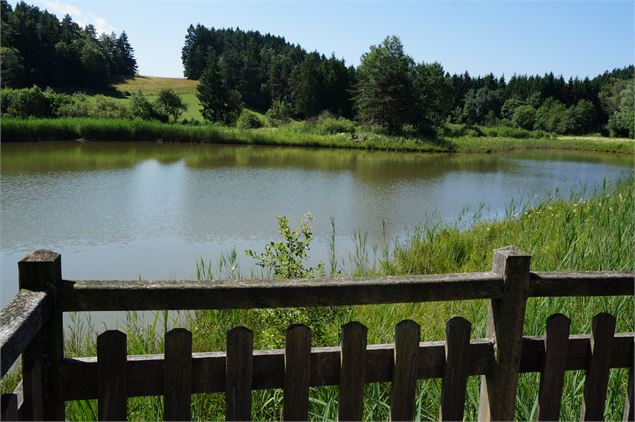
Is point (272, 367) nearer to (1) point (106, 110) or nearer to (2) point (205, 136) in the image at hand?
(2) point (205, 136)

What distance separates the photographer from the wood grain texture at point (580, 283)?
1.79 meters

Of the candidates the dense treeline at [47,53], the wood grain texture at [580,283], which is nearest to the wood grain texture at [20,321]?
the wood grain texture at [580,283]

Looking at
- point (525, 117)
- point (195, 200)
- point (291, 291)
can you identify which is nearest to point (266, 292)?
point (291, 291)

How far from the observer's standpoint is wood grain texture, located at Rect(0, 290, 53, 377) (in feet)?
3.79

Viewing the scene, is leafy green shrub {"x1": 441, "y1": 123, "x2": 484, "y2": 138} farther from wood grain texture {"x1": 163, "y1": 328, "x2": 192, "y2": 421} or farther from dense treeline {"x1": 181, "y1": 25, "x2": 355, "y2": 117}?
wood grain texture {"x1": 163, "y1": 328, "x2": 192, "y2": 421}

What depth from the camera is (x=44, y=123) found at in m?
31.7

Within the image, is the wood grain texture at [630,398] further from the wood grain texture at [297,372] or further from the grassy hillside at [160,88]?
the grassy hillside at [160,88]

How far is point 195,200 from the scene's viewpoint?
1470cm

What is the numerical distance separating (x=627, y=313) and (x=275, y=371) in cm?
284

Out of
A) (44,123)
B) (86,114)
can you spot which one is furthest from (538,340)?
(86,114)

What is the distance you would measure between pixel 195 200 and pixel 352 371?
13515 millimetres

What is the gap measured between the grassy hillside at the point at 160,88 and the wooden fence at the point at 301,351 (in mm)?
59043

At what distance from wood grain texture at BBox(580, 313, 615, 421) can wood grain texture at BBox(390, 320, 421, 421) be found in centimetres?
71

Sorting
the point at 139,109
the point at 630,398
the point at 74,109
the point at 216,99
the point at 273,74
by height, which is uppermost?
the point at 273,74
